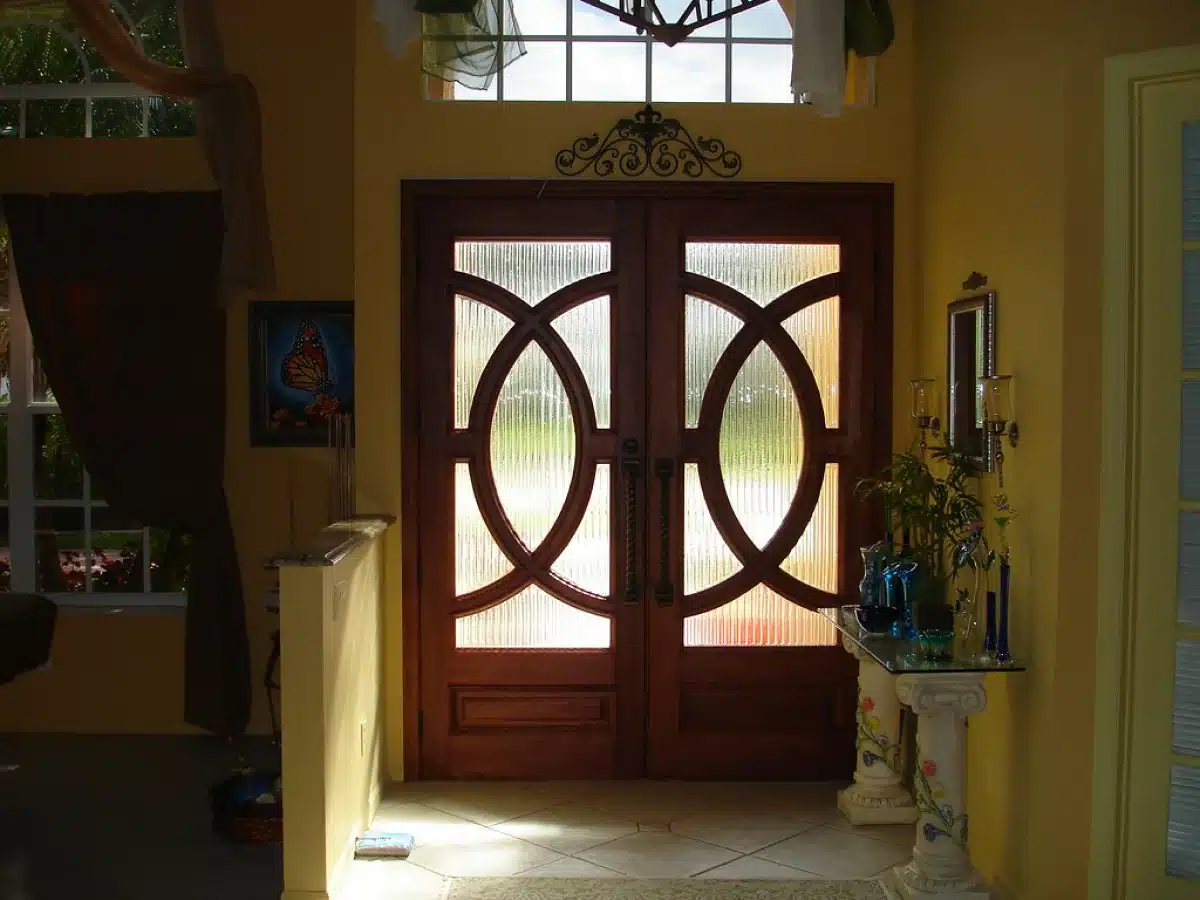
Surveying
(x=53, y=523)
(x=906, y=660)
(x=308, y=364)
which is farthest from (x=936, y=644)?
(x=53, y=523)

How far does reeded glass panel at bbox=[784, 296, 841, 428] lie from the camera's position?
203 inches

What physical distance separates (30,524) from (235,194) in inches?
78.9

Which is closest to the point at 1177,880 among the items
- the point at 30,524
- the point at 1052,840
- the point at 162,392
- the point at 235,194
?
the point at 1052,840

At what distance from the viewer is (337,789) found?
3994 millimetres

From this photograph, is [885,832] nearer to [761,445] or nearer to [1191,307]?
[761,445]

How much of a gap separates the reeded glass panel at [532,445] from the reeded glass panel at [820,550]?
0.96 m

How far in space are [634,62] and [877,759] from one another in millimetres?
2803

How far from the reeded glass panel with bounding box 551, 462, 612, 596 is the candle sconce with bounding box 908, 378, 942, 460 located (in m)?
1.24

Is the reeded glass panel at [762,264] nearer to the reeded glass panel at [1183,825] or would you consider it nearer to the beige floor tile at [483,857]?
the beige floor tile at [483,857]

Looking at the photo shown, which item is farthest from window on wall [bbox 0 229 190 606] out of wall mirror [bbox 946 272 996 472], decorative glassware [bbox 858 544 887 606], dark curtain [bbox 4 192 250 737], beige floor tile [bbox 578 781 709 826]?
wall mirror [bbox 946 272 996 472]

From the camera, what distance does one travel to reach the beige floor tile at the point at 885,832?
4.53 metres

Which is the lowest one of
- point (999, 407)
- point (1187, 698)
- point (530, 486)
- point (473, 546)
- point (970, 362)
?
point (1187, 698)

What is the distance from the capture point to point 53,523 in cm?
593

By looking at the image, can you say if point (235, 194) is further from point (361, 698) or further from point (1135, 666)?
point (1135, 666)
